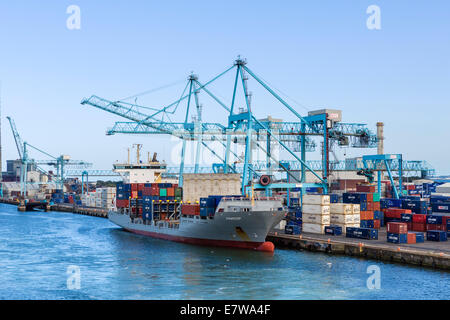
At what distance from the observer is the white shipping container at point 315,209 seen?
48844 millimetres

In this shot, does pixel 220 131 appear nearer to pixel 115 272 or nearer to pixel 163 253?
pixel 163 253

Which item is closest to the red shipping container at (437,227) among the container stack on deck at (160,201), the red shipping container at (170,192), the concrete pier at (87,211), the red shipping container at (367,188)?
the red shipping container at (367,188)

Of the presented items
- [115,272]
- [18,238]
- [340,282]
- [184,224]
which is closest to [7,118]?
[18,238]

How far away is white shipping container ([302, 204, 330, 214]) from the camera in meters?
48.8

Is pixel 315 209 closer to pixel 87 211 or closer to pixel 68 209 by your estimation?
pixel 87 211

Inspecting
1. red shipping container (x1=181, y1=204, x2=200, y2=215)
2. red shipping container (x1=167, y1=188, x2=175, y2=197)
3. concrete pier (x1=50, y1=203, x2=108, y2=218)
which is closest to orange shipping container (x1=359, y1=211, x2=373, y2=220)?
red shipping container (x1=181, y1=204, x2=200, y2=215)

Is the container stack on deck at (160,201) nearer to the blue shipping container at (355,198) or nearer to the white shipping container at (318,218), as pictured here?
the white shipping container at (318,218)

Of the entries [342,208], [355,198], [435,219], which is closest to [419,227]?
[435,219]

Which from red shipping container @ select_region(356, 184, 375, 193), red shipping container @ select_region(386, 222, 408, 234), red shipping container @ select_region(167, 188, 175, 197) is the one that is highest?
red shipping container @ select_region(356, 184, 375, 193)

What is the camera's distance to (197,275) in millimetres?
32250

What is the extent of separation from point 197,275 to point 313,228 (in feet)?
69.3

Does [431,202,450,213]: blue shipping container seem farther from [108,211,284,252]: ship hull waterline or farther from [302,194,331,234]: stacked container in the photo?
[108,211,284,252]: ship hull waterline
